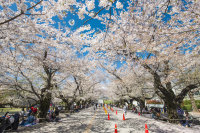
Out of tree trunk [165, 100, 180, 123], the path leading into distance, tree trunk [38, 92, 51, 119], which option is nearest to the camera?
the path leading into distance

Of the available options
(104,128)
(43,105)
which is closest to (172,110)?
(104,128)

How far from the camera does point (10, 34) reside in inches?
207

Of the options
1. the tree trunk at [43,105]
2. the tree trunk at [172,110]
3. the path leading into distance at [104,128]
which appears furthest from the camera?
the tree trunk at [43,105]

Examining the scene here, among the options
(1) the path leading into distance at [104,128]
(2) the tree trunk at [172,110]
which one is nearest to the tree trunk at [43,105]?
(1) the path leading into distance at [104,128]

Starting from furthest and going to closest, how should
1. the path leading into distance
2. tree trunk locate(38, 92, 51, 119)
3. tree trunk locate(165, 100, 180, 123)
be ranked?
tree trunk locate(38, 92, 51, 119)
tree trunk locate(165, 100, 180, 123)
the path leading into distance

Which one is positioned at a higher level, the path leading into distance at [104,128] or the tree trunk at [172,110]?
the tree trunk at [172,110]

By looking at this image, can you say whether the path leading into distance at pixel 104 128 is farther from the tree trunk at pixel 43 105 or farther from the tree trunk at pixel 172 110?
the tree trunk at pixel 43 105

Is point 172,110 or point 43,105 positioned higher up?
point 43,105

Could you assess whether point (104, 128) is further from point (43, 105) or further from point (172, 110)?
point (43, 105)

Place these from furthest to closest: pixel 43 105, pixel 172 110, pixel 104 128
Answer: 1. pixel 43 105
2. pixel 172 110
3. pixel 104 128

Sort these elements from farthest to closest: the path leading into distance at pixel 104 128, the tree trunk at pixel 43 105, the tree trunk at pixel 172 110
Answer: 1. the tree trunk at pixel 43 105
2. the tree trunk at pixel 172 110
3. the path leading into distance at pixel 104 128

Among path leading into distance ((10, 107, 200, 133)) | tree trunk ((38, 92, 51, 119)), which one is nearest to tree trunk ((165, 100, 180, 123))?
path leading into distance ((10, 107, 200, 133))

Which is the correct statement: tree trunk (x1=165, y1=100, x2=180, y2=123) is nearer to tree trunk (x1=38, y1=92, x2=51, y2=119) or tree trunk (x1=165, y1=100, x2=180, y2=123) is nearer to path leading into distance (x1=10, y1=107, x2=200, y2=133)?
path leading into distance (x1=10, y1=107, x2=200, y2=133)

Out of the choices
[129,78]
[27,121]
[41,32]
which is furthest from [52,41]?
[129,78]
